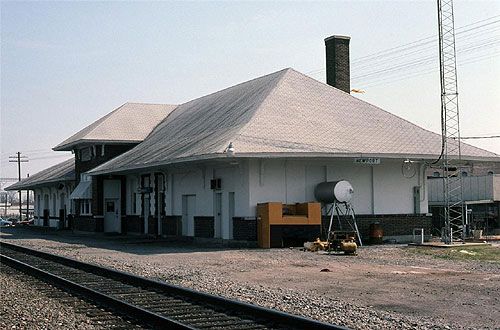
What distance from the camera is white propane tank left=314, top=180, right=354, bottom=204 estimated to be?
87.0 feet

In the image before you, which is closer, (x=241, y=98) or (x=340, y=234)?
(x=340, y=234)

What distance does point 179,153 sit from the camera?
94.5 ft

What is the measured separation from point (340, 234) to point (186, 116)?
18813 mm

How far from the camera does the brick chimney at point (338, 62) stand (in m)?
37.5

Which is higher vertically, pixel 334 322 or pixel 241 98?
pixel 241 98

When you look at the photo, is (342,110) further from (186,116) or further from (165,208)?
(186,116)

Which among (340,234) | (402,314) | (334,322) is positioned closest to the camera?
(334,322)

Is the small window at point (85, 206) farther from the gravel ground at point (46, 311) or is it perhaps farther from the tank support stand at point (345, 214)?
the gravel ground at point (46, 311)

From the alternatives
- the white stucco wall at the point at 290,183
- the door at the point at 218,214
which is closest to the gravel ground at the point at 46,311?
the white stucco wall at the point at 290,183

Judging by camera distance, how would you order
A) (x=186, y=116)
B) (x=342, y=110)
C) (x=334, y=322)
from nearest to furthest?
1. (x=334, y=322)
2. (x=342, y=110)
3. (x=186, y=116)

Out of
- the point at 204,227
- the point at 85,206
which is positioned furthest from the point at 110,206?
the point at 204,227

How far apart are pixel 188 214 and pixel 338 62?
480 inches

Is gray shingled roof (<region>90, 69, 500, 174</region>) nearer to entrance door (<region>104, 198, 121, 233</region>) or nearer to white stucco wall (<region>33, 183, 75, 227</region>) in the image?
entrance door (<region>104, 198, 121, 233</region>)

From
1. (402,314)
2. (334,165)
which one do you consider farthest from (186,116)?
(402,314)
